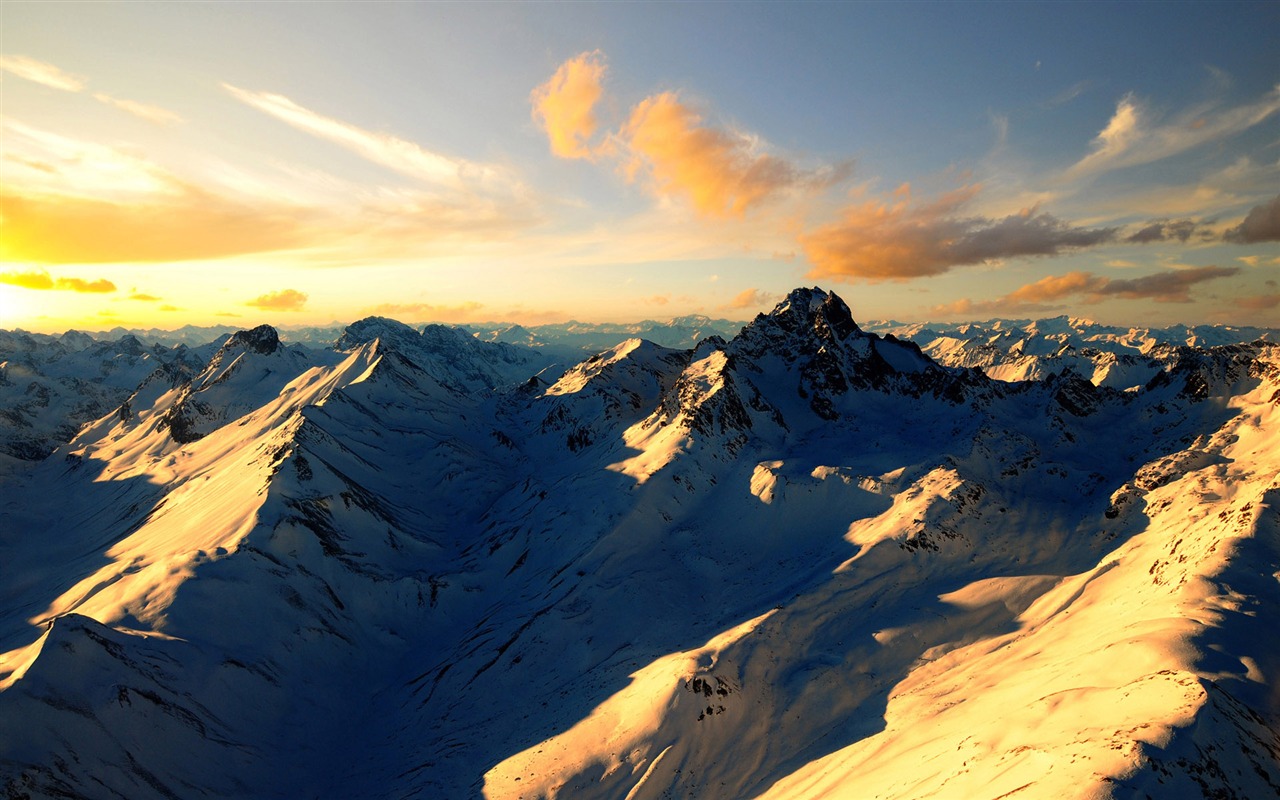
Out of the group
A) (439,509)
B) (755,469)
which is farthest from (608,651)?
(439,509)

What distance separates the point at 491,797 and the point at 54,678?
2072 inches

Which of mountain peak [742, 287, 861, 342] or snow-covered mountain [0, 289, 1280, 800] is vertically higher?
mountain peak [742, 287, 861, 342]

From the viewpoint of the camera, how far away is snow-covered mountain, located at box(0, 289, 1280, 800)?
53688 mm

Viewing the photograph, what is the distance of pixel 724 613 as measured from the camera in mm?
88312

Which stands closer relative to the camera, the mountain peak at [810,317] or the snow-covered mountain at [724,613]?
the snow-covered mountain at [724,613]

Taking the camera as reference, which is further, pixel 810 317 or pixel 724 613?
pixel 810 317

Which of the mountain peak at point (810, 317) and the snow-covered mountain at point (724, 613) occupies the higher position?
the mountain peak at point (810, 317)

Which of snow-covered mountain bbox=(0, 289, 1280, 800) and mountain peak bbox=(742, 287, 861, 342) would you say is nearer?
snow-covered mountain bbox=(0, 289, 1280, 800)

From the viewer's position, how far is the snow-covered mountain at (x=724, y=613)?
53688 millimetres

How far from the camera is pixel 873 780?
2035 inches

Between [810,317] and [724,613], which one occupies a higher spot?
[810,317]

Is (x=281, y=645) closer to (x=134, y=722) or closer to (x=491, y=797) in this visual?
(x=134, y=722)

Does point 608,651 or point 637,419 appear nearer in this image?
point 608,651

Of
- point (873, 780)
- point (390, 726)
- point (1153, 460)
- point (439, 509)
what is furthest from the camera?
point (439, 509)
